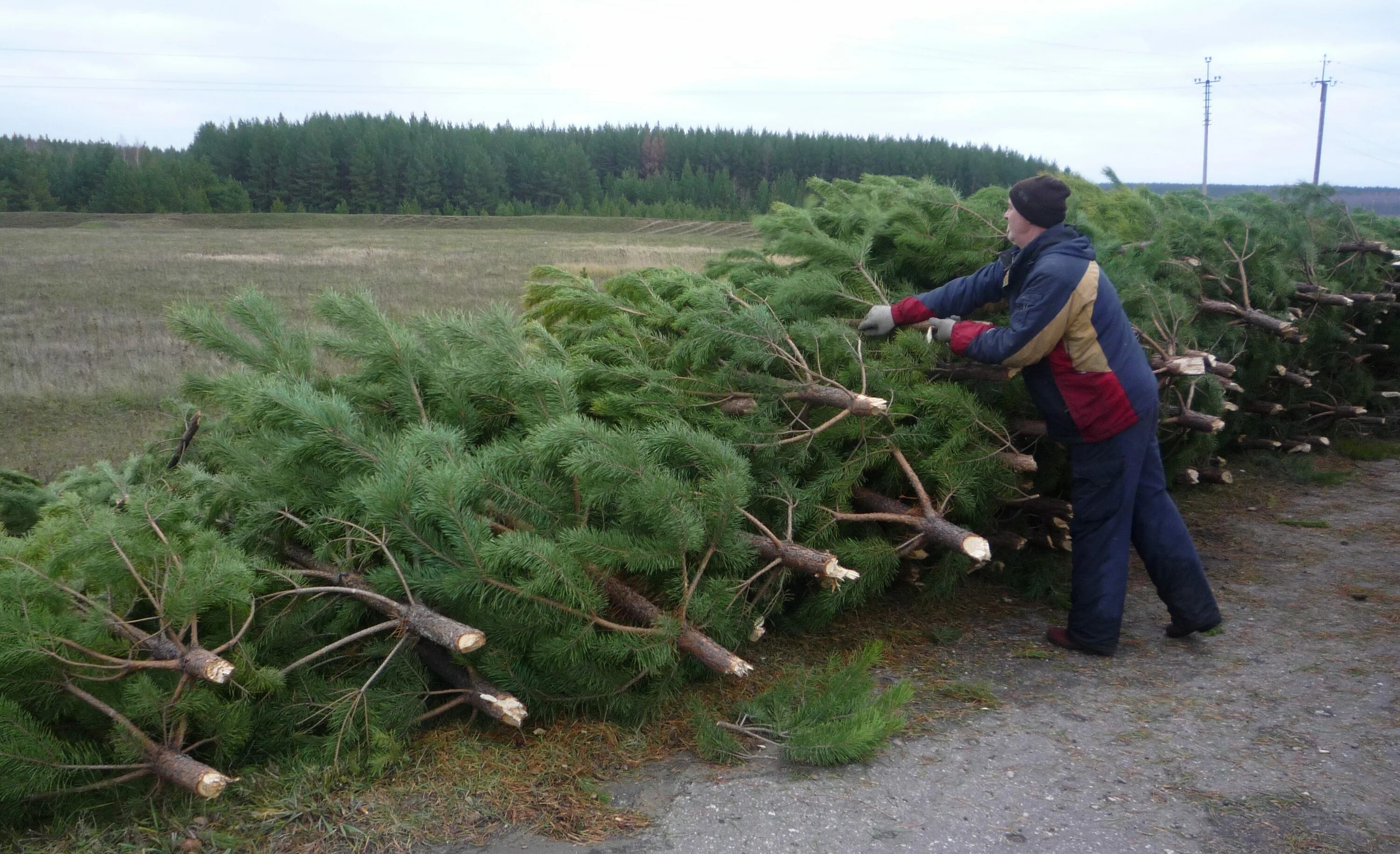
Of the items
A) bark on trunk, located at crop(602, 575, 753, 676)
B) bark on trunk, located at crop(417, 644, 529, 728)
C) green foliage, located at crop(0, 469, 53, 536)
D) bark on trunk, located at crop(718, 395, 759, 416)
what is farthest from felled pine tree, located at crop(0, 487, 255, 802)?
green foliage, located at crop(0, 469, 53, 536)

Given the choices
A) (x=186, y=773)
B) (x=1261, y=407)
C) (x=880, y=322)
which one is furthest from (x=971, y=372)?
(x=1261, y=407)

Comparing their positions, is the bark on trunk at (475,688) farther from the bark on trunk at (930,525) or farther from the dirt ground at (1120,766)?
the bark on trunk at (930,525)

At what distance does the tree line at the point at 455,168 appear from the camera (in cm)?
6372

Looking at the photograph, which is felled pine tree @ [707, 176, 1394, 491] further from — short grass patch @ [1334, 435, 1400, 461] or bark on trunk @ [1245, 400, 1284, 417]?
short grass patch @ [1334, 435, 1400, 461]

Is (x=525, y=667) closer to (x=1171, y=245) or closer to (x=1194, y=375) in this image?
(x=1194, y=375)

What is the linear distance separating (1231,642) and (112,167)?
73.8 metres

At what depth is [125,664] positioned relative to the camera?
2857 millimetres

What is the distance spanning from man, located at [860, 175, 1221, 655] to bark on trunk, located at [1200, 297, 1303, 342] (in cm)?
268

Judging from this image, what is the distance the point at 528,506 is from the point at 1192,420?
11.9 ft

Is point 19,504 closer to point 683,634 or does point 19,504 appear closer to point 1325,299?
point 683,634

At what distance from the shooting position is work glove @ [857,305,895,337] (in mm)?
4594

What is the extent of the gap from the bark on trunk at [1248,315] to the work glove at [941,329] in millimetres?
3000

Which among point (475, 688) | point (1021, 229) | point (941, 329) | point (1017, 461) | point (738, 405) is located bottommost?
point (475, 688)

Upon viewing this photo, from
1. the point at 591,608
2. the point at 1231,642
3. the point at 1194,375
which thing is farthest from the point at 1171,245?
the point at 591,608
